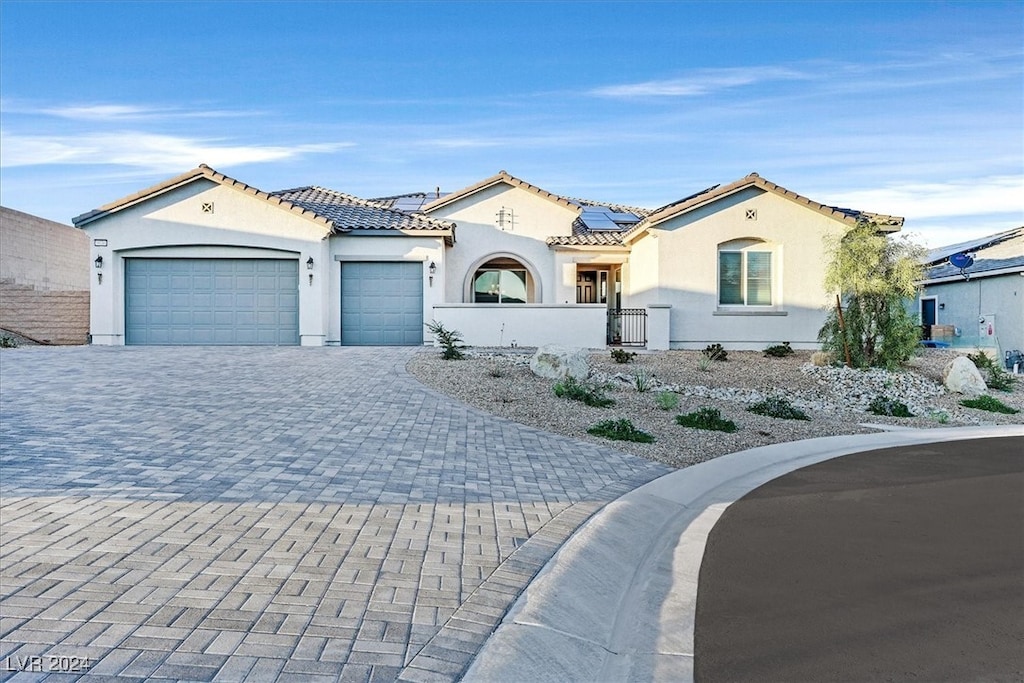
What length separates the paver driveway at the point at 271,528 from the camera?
3713 millimetres

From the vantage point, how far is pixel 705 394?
14.8m

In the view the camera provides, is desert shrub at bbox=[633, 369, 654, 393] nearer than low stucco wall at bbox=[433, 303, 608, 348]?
Yes

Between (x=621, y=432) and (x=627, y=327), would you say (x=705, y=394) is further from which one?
(x=627, y=327)

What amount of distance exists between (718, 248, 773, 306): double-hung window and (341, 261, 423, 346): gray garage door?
9.30 metres

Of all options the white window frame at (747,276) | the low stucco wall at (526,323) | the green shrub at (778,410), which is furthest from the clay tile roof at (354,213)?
the green shrub at (778,410)

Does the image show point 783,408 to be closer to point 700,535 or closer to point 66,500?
point 700,535

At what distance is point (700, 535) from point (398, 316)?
17079mm

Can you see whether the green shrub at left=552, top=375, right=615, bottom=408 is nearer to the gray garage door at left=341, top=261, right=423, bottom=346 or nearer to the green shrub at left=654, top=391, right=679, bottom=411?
the green shrub at left=654, top=391, right=679, bottom=411

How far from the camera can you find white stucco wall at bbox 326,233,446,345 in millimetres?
21953

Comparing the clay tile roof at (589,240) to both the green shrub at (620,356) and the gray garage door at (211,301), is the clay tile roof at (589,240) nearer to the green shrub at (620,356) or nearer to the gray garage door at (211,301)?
the green shrub at (620,356)

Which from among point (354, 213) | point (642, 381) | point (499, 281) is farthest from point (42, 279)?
point (642, 381)

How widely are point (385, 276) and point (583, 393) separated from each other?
11.4 metres

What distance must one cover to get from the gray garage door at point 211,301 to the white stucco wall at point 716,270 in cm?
1131

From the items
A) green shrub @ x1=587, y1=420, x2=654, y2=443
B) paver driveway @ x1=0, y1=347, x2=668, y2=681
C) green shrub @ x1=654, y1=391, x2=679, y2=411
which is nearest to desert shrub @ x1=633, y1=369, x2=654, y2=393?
green shrub @ x1=654, y1=391, x2=679, y2=411
